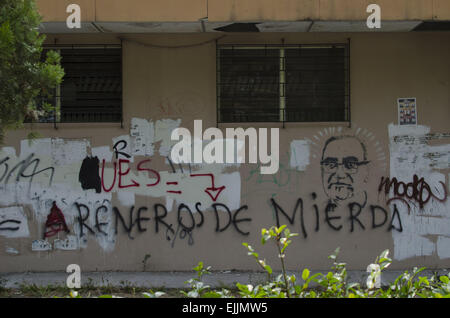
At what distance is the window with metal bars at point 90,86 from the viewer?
6.82m

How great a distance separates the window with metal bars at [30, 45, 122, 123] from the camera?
6.82 meters

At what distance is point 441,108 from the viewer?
678cm

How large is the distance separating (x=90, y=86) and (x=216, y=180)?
220 centimetres

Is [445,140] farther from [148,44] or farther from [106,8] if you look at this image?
[106,8]

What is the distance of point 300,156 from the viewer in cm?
675

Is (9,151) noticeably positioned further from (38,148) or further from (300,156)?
(300,156)

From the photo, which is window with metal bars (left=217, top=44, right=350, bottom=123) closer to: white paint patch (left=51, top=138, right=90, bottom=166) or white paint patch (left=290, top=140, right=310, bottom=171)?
white paint patch (left=290, top=140, right=310, bottom=171)

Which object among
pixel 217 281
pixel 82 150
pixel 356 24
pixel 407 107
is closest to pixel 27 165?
pixel 82 150

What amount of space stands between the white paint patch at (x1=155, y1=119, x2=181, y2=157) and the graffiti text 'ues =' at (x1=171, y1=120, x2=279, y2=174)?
6cm

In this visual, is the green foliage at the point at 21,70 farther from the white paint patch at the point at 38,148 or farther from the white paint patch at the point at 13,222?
the white paint patch at the point at 13,222

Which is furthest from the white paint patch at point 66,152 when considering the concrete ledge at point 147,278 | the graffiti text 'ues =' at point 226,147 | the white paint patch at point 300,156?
the white paint patch at point 300,156

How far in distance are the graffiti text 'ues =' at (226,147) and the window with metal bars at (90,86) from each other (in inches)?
38.1

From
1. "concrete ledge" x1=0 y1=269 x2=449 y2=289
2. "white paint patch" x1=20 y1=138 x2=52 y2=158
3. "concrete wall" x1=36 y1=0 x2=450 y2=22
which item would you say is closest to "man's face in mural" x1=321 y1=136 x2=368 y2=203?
"concrete ledge" x1=0 y1=269 x2=449 y2=289

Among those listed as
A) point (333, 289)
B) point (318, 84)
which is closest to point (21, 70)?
point (333, 289)
